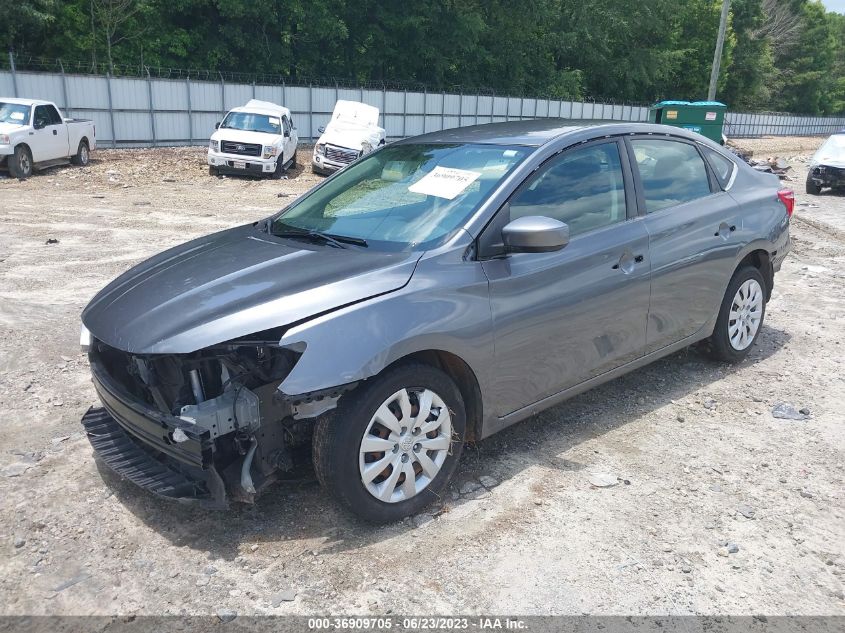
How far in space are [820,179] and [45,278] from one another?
58.2ft

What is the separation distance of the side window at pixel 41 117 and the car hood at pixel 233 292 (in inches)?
599

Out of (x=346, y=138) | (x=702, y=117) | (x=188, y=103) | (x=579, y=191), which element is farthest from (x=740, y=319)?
(x=188, y=103)

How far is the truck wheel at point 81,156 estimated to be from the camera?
1891 cm

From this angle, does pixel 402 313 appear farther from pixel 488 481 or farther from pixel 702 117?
pixel 702 117

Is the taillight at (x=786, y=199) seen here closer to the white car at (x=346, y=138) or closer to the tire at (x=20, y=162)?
the white car at (x=346, y=138)

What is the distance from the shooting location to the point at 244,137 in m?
18.6

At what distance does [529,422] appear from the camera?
450cm

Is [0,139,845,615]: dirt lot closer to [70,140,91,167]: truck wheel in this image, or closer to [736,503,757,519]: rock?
[736,503,757,519]: rock

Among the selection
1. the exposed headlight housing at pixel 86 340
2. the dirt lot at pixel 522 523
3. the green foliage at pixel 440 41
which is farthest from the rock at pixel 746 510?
the green foliage at pixel 440 41

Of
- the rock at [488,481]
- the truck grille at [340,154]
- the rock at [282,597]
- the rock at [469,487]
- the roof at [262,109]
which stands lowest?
the rock at [282,597]

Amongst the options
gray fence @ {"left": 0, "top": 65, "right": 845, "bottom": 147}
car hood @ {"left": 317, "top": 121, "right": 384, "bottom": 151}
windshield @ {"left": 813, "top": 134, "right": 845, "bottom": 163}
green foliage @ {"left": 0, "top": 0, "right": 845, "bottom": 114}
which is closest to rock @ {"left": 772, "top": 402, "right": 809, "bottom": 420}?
windshield @ {"left": 813, "top": 134, "right": 845, "bottom": 163}

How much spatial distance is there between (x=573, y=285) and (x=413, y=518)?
151 centimetres

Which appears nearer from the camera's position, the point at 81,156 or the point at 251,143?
the point at 251,143

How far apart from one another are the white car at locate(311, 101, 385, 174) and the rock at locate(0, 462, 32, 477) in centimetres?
1617
